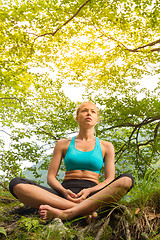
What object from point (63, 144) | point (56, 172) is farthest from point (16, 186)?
point (63, 144)

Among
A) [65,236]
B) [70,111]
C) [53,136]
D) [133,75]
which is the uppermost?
[133,75]

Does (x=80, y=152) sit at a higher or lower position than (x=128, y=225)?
higher

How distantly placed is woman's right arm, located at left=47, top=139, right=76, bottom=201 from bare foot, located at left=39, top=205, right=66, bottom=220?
0.29 meters

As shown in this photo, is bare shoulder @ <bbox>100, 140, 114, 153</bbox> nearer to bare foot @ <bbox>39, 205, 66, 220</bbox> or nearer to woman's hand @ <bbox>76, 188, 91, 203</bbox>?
woman's hand @ <bbox>76, 188, 91, 203</bbox>

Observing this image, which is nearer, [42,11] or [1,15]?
[1,15]

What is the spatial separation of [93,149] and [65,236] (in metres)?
1.34

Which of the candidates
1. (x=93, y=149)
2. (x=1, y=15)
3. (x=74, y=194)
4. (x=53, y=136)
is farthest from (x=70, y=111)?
(x=74, y=194)

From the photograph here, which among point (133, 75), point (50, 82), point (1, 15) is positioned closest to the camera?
point (1, 15)

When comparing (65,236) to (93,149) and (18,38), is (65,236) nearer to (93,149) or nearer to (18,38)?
(93,149)

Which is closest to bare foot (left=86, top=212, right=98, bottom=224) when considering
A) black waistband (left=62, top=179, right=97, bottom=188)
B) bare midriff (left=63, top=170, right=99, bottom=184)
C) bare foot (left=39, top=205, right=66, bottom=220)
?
bare foot (left=39, top=205, right=66, bottom=220)

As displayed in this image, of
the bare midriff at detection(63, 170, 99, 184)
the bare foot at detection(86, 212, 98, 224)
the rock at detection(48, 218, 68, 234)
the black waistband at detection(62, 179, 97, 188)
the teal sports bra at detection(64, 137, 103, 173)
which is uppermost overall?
the teal sports bra at detection(64, 137, 103, 173)

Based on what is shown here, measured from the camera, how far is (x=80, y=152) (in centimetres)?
282

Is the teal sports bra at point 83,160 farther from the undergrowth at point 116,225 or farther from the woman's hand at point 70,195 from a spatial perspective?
the undergrowth at point 116,225

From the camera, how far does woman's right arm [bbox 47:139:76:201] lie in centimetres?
241
